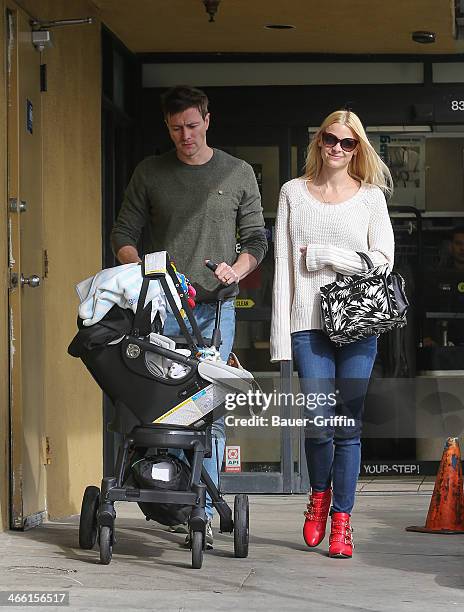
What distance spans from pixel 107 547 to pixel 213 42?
414 cm

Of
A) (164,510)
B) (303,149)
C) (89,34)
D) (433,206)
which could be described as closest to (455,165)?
(433,206)

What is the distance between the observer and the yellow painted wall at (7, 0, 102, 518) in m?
6.87

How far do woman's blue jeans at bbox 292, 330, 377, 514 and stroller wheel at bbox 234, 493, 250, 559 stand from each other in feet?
1.35

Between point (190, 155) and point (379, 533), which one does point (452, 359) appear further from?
point (190, 155)

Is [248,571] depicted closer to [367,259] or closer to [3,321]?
[367,259]

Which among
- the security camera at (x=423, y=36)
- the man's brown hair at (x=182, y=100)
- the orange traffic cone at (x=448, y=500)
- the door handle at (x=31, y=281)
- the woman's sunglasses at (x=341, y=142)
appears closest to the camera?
the woman's sunglasses at (x=341, y=142)

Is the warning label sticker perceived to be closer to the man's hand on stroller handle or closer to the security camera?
the security camera

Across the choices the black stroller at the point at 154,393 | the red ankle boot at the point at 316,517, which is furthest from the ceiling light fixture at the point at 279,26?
the red ankle boot at the point at 316,517

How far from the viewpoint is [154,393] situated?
5.27m

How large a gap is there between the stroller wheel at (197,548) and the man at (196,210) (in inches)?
20.5

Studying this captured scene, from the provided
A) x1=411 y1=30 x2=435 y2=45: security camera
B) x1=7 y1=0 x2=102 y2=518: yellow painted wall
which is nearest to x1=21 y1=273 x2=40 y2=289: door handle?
x1=7 y1=0 x2=102 y2=518: yellow painted wall

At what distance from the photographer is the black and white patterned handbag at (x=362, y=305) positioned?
546 cm

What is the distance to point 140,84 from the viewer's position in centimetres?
880

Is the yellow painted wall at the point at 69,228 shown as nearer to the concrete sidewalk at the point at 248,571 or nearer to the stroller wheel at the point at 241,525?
the concrete sidewalk at the point at 248,571
